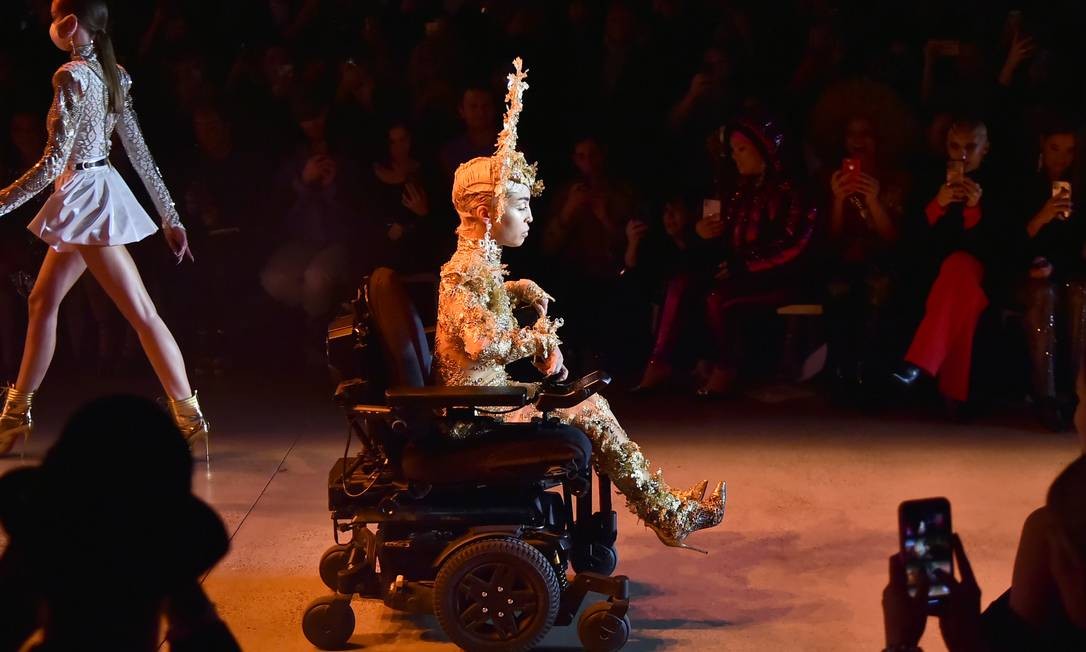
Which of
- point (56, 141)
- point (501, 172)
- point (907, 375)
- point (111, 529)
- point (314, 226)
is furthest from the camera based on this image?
point (314, 226)

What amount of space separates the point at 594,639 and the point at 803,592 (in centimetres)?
75

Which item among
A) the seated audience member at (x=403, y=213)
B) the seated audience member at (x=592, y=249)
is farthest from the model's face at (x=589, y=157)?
the seated audience member at (x=403, y=213)

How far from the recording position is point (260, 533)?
4.33 metres

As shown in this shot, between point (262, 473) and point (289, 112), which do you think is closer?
point (262, 473)

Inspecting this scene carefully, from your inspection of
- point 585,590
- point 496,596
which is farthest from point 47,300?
point 585,590

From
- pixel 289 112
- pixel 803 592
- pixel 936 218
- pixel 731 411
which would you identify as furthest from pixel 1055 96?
pixel 289 112

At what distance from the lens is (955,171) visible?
583 centimetres

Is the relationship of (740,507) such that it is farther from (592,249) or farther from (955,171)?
(592,249)

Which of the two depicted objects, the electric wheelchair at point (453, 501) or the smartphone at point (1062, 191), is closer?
the electric wheelchair at point (453, 501)

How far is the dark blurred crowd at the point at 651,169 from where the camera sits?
588 cm

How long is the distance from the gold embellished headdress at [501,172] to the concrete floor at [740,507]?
3.89ft

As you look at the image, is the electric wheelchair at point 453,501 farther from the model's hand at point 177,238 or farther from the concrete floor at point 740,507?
the model's hand at point 177,238

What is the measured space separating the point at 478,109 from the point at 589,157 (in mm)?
651

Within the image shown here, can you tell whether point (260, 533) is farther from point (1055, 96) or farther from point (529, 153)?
point (1055, 96)
